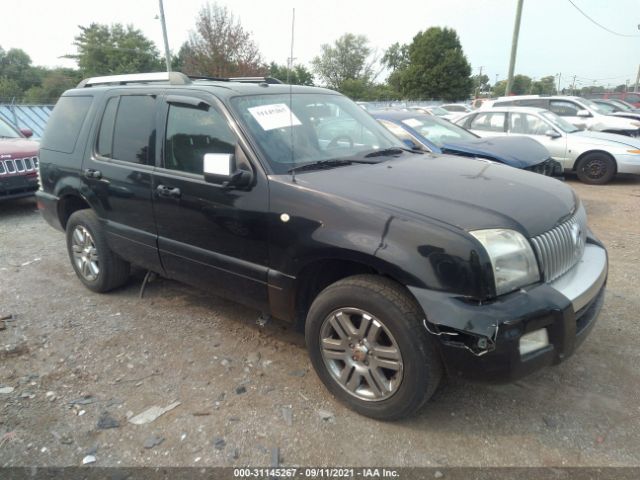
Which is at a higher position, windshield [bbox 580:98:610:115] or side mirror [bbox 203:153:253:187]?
windshield [bbox 580:98:610:115]

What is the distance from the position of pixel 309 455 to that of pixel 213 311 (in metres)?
1.86

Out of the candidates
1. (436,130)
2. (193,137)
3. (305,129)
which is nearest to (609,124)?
(436,130)

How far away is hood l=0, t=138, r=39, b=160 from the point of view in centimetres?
702

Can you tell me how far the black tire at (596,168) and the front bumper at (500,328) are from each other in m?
7.76

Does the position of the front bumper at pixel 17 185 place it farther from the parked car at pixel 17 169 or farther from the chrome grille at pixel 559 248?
the chrome grille at pixel 559 248

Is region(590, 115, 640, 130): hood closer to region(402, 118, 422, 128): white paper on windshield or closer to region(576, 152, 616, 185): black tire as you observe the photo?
region(576, 152, 616, 185): black tire

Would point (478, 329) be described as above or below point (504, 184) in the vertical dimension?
below

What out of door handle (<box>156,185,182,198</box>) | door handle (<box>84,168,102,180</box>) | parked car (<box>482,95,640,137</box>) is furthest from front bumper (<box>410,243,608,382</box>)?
parked car (<box>482,95,640,137</box>)

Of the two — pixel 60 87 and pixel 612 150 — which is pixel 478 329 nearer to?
pixel 612 150

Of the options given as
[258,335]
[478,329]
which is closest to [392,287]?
[478,329]

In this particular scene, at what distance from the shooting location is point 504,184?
2861 mm

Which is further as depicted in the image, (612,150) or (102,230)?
(612,150)

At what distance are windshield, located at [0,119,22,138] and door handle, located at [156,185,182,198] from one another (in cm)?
621

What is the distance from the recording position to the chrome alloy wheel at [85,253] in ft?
14.0
